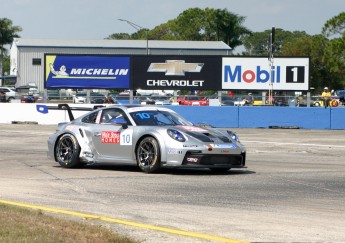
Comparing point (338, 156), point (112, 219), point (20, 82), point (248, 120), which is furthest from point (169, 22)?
point (112, 219)

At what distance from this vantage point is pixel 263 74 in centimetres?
4597

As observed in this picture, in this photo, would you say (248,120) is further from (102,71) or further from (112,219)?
(112,219)

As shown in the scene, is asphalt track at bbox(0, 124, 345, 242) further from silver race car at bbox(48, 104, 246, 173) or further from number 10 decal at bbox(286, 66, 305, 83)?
number 10 decal at bbox(286, 66, 305, 83)

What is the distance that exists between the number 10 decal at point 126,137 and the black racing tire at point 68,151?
3.53ft

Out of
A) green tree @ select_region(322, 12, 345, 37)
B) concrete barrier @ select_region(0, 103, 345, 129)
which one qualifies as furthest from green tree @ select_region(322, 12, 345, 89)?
concrete barrier @ select_region(0, 103, 345, 129)

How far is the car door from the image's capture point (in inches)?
592

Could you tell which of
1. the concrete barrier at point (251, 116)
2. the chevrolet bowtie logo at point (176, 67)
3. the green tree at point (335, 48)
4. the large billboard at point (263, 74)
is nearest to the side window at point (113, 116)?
the concrete barrier at point (251, 116)

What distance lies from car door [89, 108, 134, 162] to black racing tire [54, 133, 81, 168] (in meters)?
0.40

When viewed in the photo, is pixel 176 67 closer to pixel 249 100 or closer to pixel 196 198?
pixel 249 100

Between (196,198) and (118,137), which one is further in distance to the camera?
(118,137)

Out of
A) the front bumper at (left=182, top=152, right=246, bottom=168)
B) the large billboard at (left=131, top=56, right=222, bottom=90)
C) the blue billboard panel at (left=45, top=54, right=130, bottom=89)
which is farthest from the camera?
the large billboard at (left=131, top=56, right=222, bottom=90)

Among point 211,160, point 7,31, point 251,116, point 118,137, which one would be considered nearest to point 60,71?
point 251,116

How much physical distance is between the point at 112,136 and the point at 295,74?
103 feet

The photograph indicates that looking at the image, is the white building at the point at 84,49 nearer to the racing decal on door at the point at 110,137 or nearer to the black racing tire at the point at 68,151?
the black racing tire at the point at 68,151
